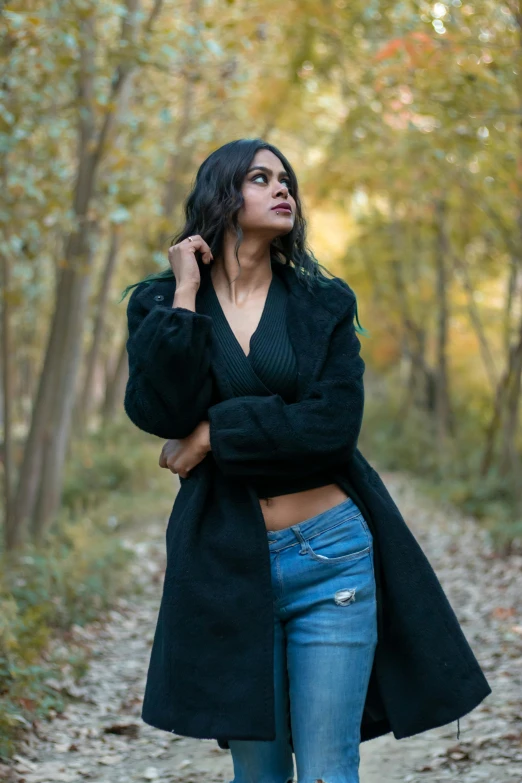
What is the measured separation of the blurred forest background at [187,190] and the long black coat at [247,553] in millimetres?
2098

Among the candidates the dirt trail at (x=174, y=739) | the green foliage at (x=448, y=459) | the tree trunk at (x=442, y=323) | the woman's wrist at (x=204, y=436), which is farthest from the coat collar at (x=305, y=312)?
the tree trunk at (x=442, y=323)

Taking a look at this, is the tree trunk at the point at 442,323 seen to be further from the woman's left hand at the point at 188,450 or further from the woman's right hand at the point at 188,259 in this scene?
the woman's left hand at the point at 188,450

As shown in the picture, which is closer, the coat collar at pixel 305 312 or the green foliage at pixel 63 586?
the coat collar at pixel 305 312

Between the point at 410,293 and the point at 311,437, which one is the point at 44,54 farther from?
the point at 410,293

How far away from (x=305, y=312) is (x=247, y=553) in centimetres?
77

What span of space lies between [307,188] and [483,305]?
503cm

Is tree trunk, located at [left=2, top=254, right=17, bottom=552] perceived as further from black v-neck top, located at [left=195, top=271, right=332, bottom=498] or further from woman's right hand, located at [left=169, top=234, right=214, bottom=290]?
black v-neck top, located at [left=195, top=271, right=332, bottom=498]

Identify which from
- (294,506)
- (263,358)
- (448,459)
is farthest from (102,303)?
(294,506)

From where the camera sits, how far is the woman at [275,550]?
280cm

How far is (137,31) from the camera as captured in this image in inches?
362

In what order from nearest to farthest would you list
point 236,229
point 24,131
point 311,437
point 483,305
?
point 311,437
point 236,229
point 24,131
point 483,305

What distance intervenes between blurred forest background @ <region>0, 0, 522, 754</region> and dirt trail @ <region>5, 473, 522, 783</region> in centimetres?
23

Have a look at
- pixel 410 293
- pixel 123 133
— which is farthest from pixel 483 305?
pixel 123 133

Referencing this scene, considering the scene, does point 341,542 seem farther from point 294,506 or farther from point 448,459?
point 448,459
